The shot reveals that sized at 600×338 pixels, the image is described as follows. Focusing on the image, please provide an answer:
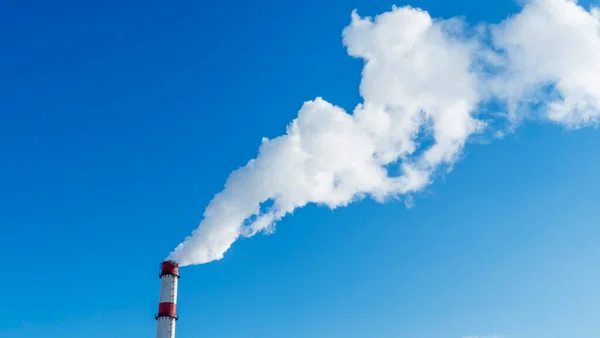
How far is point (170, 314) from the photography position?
48.0m

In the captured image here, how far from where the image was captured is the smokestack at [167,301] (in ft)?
156

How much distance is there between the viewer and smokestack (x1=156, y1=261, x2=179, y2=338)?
4750 cm

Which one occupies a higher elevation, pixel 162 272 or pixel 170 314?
pixel 162 272

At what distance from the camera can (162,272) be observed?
50.4m

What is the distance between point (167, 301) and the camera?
4869 centimetres

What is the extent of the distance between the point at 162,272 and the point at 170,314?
4219 millimetres
